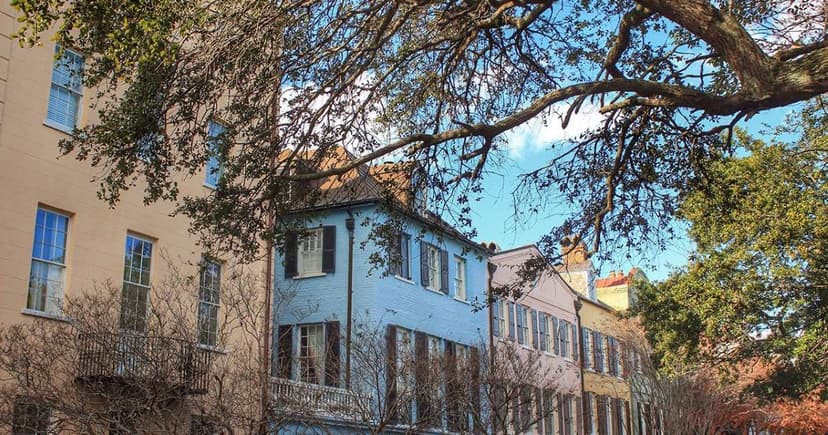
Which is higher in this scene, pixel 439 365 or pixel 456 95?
pixel 456 95

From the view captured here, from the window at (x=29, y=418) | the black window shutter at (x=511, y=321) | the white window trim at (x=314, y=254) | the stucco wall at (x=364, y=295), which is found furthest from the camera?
the black window shutter at (x=511, y=321)

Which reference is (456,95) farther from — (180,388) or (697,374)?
(697,374)

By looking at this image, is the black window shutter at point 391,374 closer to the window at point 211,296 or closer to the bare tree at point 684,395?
the window at point 211,296

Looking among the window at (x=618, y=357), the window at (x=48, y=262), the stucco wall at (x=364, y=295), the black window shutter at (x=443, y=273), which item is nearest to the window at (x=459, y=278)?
the black window shutter at (x=443, y=273)

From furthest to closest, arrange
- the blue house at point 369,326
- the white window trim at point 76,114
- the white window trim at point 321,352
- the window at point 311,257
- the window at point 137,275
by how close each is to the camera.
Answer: the window at point 311,257, the white window trim at point 321,352, the blue house at point 369,326, the window at point 137,275, the white window trim at point 76,114

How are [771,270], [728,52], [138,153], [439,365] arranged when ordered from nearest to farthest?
1. [728,52]
2. [138,153]
3. [439,365]
4. [771,270]

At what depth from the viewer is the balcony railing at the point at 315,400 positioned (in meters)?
16.1

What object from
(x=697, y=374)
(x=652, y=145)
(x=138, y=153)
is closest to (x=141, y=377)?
(x=138, y=153)

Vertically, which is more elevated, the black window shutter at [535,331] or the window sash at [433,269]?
the window sash at [433,269]

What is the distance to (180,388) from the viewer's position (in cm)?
1469

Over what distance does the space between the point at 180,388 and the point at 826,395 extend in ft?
84.3

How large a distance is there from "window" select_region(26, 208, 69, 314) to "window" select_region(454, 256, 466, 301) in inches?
656

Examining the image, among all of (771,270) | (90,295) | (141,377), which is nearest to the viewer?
(141,377)

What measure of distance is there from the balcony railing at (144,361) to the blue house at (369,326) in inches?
70.8
